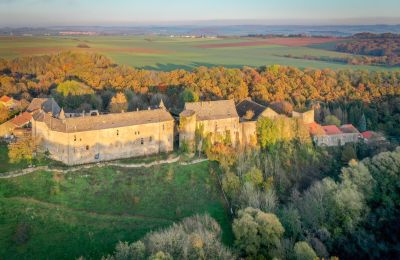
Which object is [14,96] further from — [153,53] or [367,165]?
[367,165]

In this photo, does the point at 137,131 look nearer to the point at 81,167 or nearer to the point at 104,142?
the point at 104,142

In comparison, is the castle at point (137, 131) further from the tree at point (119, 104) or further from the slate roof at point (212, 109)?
the tree at point (119, 104)

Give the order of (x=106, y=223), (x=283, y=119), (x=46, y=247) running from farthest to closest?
(x=283, y=119), (x=106, y=223), (x=46, y=247)

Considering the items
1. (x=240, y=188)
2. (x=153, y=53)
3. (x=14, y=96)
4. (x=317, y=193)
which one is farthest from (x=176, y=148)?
(x=153, y=53)

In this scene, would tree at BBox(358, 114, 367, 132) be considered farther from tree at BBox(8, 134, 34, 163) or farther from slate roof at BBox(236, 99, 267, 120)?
tree at BBox(8, 134, 34, 163)

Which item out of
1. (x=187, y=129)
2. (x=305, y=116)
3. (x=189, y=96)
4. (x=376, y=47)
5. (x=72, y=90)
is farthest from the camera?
(x=376, y=47)

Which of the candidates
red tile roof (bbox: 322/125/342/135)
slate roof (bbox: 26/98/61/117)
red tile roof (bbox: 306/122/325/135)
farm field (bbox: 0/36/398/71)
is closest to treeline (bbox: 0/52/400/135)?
slate roof (bbox: 26/98/61/117)

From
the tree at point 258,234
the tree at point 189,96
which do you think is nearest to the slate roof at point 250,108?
the tree at point 189,96

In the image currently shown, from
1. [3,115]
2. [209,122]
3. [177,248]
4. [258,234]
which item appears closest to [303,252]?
[258,234]
